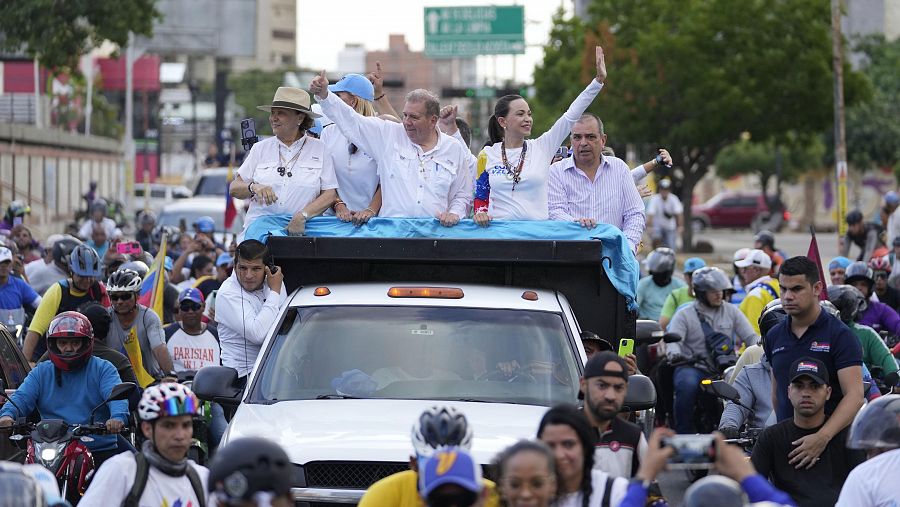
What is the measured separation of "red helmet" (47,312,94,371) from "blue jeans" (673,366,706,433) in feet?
18.6

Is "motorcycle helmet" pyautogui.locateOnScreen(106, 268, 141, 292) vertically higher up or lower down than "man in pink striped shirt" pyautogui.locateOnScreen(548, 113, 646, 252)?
lower down

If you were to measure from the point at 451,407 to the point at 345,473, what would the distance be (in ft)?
4.24

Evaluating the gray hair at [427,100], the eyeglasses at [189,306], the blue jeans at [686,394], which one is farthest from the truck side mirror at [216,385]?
the blue jeans at [686,394]

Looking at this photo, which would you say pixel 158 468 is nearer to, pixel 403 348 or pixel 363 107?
pixel 403 348

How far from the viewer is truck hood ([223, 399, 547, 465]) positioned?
7.83 metres

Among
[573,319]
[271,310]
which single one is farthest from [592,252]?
[271,310]

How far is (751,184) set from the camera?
96688 millimetres

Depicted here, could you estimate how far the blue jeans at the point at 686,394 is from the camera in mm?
13812

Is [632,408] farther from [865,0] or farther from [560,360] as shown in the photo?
[865,0]

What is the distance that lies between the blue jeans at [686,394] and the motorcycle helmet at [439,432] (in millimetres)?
7934

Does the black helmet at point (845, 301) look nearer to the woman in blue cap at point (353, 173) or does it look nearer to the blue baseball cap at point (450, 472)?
the woman in blue cap at point (353, 173)

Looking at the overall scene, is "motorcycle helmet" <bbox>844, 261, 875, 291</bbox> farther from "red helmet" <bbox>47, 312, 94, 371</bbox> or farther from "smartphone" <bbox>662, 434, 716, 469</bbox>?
"smartphone" <bbox>662, 434, 716, 469</bbox>

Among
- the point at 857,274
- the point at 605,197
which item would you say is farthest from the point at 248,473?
the point at 857,274

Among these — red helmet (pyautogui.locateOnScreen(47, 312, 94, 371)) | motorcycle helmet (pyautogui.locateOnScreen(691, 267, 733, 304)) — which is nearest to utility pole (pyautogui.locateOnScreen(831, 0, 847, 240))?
motorcycle helmet (pyautogui.locateOnScreen(691, 267, 733, 304))
